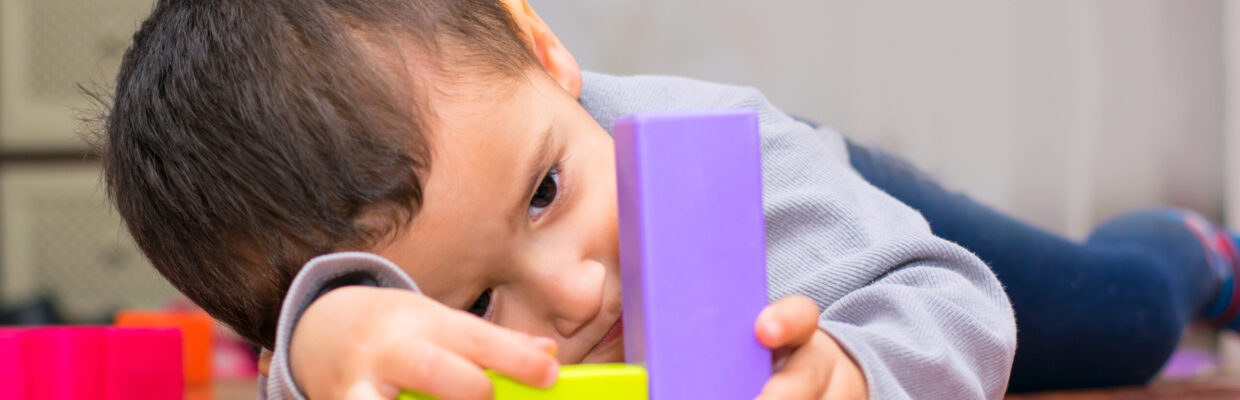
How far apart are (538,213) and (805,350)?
0.19 metres

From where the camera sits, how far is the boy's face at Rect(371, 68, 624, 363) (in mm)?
521

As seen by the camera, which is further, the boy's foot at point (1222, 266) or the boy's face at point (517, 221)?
the boy's foot at point (1222, 266)

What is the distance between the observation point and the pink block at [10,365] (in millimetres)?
649

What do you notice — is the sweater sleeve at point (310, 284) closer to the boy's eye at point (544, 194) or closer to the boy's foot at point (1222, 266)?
the boy's eye at point (544, 194)

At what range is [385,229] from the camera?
1.69 feet

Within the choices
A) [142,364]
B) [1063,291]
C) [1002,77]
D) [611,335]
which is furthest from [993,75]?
[142,364]

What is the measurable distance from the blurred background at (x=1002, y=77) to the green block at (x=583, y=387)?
1.40 metres

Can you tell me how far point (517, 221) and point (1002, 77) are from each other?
135 cm

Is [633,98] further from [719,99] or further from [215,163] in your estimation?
[215,163]

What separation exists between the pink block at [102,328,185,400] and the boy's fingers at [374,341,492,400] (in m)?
0.42

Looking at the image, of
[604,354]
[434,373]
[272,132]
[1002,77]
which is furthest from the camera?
[1002,77]

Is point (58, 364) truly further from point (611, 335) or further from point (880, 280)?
point (880, 280)

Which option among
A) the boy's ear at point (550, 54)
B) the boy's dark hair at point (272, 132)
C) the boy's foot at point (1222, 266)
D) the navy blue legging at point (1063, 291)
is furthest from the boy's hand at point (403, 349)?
the boy's foot at point (1222, 266)

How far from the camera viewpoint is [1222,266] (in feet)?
4.37
